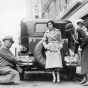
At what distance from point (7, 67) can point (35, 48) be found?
115 centimetres

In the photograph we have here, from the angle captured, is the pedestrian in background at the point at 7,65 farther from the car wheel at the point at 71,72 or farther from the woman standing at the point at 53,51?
the car wheel at the point at 71,72

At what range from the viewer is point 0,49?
685 cm

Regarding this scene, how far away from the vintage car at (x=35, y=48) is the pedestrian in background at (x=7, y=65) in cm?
69

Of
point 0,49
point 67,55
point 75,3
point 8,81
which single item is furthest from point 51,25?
point 75,3

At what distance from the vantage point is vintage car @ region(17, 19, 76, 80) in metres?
7.35

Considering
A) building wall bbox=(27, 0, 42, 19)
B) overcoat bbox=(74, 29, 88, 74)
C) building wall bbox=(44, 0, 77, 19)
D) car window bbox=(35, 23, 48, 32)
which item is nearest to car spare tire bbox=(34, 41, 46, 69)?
overcoat bbox=(74, 29, 88, 74)

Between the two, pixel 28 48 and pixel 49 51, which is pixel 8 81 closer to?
pixel 49 51

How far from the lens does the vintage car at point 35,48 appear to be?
24.1 feet

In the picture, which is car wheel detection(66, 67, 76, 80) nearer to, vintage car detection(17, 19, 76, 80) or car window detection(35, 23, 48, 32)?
vintage car detection(17, 19, 76, 80)

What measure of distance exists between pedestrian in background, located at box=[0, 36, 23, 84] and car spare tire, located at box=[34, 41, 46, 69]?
72 cm

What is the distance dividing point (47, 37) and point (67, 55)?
3.37ft

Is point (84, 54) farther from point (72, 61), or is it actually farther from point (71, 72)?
point (71, 72)

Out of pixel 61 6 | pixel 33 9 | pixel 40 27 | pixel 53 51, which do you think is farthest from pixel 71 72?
pixel 33 9

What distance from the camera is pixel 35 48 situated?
290 inches
